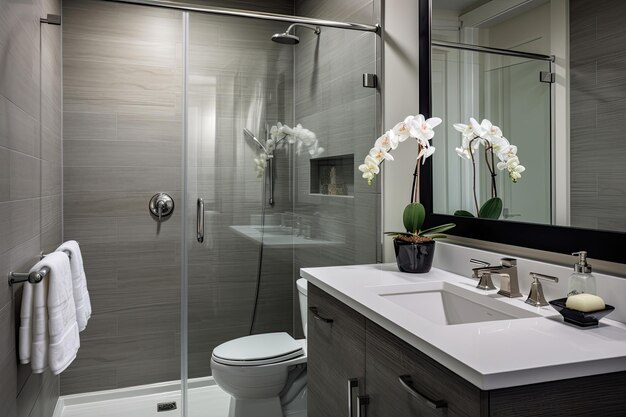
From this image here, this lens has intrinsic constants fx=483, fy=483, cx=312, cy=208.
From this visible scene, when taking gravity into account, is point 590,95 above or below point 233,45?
below

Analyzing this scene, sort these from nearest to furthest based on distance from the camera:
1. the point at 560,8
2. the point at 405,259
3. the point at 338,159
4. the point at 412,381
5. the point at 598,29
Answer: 1. the point at 412,381
2. the point at 598,29
3. the point at 560,8
4. the point at 405,259
5. the point at 338,159

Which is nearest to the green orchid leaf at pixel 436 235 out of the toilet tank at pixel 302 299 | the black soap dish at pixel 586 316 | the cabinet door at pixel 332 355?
the cabinet door at pixel 332 355

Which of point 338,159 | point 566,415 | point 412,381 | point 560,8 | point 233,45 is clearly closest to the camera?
point 566,415

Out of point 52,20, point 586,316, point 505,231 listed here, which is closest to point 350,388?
point 586,316

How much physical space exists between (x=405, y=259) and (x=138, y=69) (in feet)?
5.39

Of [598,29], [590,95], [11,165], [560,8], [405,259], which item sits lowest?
[405,259]

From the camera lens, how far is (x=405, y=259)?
5.89ft

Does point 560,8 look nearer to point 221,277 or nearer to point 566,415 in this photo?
point 566,415

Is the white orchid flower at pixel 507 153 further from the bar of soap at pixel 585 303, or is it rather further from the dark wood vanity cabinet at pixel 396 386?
the dark wood vanity cabinet at pixel 396 386

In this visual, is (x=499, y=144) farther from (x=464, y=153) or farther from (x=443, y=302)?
(x=443, y=302)

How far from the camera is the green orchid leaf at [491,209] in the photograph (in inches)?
65.6

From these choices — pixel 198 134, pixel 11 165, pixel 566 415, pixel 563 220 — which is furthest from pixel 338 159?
pixel 566 415

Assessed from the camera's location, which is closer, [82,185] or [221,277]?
[221,277]

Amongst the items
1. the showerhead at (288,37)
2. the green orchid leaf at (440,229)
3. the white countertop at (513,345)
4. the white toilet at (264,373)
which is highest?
the showerhead at (288,37)
